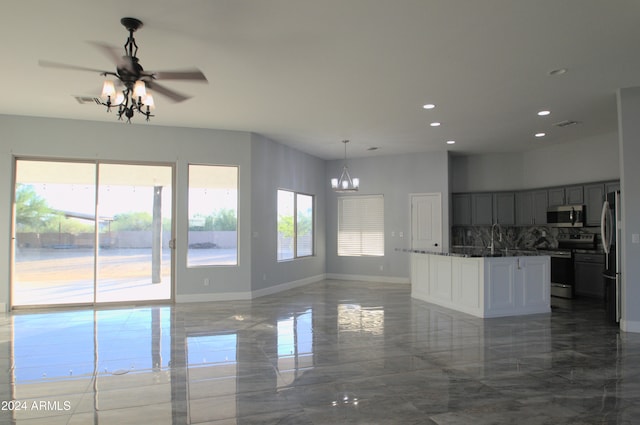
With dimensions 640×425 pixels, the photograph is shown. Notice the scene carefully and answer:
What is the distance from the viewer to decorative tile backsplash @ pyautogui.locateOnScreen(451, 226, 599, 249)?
29.5 ft

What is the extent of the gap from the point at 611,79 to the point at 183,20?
15.8 feet

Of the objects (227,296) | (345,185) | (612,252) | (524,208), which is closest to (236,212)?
(227,296)

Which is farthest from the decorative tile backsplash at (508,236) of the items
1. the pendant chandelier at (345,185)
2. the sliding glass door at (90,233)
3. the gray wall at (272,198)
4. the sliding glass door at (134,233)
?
the sliding glass door at (90,233)

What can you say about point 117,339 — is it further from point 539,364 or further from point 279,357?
point 539,364

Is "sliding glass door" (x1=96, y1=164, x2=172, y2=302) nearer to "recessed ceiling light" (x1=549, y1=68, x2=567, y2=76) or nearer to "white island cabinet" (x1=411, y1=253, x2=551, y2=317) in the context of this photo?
"white island cabinet" (x1=411, y1=253, x2=551, y2=317)

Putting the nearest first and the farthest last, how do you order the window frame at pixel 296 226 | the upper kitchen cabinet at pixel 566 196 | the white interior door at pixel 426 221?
the upper kitchen cabinet at pixel 566 196, the window frame at pixel 296 226, the white interior door at pixel 426 221

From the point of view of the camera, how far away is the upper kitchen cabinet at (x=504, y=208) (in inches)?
369

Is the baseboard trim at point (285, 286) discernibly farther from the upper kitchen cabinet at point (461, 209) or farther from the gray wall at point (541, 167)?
the gray wall at point (541, 167)

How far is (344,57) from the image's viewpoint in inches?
166

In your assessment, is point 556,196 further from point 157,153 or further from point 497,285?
point 157,153

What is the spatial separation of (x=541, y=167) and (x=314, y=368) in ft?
24.8

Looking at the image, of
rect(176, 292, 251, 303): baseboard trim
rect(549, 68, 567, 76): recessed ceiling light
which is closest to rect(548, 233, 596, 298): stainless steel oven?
rect(549, 68, 567, 76): recessed ceiling light

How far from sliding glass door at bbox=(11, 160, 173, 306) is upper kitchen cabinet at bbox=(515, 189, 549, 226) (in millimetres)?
7461

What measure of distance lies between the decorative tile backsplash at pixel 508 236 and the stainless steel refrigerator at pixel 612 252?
3.28 metres
